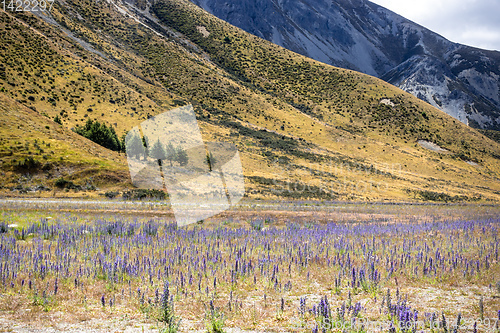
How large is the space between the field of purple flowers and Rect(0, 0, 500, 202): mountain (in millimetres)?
26555

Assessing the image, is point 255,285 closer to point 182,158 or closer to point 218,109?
point 182,158

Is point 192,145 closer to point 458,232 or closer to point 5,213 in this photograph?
point 5,213

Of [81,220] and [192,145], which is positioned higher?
[192,145]

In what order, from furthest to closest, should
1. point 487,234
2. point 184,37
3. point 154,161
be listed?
point 184,37, point 154,161, point 487,234

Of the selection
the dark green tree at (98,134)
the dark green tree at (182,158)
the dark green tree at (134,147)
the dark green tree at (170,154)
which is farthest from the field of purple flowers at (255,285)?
the dark green tree at (134,147)

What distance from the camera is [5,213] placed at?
1870 centimetres

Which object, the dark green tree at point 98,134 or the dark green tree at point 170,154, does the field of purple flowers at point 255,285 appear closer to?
the dark green tree at point 170,154

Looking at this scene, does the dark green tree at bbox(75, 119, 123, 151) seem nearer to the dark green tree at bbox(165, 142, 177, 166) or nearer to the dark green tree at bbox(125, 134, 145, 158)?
the dark green tree at bbox(125, 134, 145, 158)

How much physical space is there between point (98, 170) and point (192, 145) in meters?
33.0

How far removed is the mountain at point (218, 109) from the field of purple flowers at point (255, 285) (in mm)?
26555

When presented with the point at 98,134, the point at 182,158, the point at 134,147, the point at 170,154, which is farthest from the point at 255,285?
the point at 134,147

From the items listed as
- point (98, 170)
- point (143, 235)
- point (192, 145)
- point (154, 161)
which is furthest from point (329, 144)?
point (143, 235)

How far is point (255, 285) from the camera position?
796 cm

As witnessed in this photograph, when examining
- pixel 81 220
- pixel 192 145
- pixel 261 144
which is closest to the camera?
pixel 81 220
